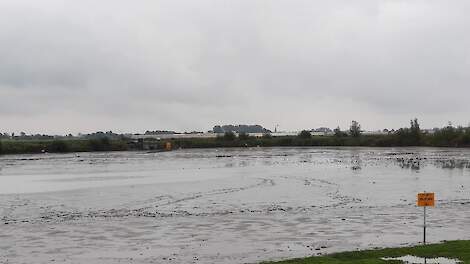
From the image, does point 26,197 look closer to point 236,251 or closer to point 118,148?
point 236,251

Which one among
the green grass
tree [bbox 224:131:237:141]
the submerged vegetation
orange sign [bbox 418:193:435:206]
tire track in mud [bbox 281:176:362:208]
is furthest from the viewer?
tree [bbox 224:131:237:141]

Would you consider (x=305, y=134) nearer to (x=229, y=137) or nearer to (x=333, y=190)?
(x=229, y=137)

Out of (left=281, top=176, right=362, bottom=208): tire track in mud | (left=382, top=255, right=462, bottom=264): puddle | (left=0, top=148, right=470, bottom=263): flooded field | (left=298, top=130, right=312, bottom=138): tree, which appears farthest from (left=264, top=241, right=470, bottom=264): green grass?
(left=298, top=130, right=312, bottom=138): tree

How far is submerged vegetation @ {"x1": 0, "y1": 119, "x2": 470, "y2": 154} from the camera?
127750mm

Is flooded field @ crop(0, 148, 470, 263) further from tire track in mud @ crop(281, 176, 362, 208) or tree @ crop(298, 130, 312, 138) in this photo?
tree @ crop(298, 130, 312, 138)

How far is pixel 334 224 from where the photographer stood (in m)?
23.3

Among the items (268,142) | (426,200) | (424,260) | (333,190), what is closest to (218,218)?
(426,200)

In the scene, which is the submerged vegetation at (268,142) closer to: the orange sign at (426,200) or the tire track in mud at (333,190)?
the tire track in mud at (333,190)

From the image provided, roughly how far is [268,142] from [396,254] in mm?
138236

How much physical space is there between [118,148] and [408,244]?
399 feet

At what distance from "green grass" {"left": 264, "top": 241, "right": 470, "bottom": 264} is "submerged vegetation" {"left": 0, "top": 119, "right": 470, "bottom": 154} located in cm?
11188

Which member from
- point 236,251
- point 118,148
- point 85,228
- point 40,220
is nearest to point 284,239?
point 236,251

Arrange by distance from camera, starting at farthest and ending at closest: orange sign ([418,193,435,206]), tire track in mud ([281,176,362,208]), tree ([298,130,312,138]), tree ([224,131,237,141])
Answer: tree ([298,130,312,138]), tree ([224,131,237,141]), tire track in mud ([281,176,362,208]), orange sign ([418,193,435,206])

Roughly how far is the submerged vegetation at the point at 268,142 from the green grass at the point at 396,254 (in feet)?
367
